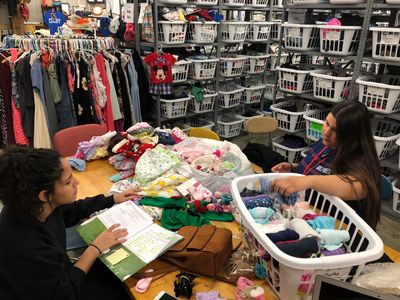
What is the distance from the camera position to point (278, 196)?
1.33 metres

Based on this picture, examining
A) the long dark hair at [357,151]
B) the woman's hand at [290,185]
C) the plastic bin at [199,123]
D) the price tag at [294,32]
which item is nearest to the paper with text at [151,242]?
the woman's hand at [290,185]

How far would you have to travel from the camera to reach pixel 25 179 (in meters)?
1.00

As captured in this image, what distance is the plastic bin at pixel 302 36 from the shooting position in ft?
10.1

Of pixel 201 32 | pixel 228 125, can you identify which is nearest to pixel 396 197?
pixel 228 125

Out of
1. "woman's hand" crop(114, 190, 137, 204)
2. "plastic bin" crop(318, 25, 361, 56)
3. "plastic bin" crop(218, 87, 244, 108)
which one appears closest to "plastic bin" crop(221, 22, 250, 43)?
"plastic bin" crop(218, 87, 244, 108)

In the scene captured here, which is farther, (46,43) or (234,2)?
(234,2)

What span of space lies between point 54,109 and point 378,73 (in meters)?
3.01

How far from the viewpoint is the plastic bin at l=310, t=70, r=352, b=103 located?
114 inches

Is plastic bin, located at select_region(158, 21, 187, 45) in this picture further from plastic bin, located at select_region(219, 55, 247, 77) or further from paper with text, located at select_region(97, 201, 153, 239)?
paper with text, located at select_region(97, 201, 153, 239)

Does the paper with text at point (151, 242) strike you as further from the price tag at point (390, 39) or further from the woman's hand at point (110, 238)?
the price tag at point (390, 39)

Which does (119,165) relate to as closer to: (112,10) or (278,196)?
(278,196)

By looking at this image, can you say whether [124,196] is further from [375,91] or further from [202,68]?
[202,68]

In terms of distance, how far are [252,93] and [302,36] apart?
4.86 ft

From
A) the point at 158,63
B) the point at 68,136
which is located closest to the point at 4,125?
the point at 68,136
